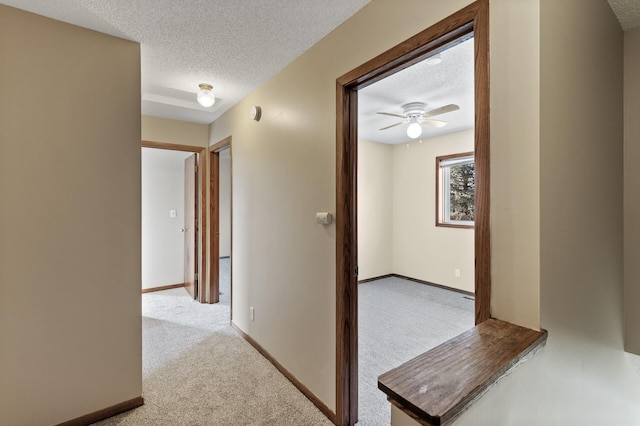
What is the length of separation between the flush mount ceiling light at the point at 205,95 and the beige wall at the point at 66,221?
616 millimetres

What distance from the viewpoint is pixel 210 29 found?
1885mm

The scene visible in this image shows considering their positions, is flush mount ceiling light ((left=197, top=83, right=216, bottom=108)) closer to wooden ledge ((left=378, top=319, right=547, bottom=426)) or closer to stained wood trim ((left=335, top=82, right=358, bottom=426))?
stained wood trim ((left=335, top=82, right=358, bottom=426))

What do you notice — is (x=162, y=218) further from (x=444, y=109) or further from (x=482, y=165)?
(x=482, y=165)

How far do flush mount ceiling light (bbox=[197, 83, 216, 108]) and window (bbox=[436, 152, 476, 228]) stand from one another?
3.56 meters

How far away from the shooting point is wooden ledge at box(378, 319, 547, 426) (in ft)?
2.21

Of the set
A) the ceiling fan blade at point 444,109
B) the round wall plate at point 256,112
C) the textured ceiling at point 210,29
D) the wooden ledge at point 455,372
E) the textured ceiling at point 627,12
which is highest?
the textured ceiling at point 627,12

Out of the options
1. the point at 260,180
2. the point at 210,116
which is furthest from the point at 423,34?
the point at 210,116

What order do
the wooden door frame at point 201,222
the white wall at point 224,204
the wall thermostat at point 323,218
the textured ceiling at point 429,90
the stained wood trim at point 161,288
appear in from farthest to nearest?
1. the white wall at point 224,204
2. the stained wood trim at point 161,288
3. the wooden door frame at point 201,222
4. the textured ceiling at point 429,90
5. the wall thermostat at point 323,218

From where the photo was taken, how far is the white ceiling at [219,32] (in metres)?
1.67

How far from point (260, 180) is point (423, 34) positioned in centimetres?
180

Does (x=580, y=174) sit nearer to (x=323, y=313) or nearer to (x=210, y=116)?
(x=323, y=313)

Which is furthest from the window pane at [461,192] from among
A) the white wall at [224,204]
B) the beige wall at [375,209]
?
the white wall at [224,204]

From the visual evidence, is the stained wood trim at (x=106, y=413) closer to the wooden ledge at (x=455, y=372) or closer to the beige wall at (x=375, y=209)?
the wooden ledge at (x=455, y=372)

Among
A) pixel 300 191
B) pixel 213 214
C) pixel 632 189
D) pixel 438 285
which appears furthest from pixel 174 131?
pixel 438 285
